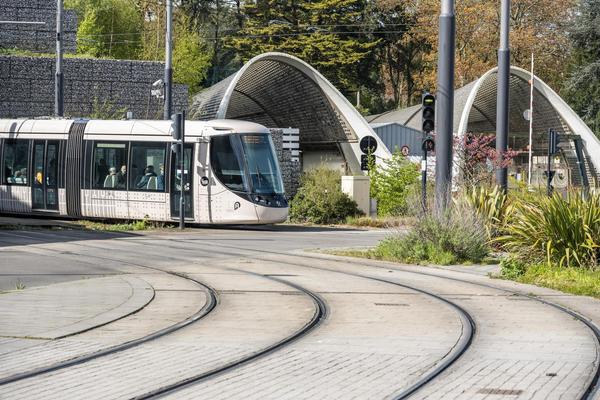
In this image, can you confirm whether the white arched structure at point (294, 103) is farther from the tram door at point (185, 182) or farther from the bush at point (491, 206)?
the bush at point (491, 206)

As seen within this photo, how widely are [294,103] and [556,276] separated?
3699 cm

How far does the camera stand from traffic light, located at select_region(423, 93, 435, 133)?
23.2 meters

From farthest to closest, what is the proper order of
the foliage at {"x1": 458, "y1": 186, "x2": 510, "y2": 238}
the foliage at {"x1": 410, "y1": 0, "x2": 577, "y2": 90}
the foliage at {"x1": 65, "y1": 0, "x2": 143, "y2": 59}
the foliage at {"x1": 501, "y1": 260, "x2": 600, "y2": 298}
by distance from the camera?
1. the foliage at {"x1": 410, "y1": 0, "x2": 577, "y2": 90}
2. the foliage at {"x1": 65, "y1": 0, "x2": 143, "y2": 59}
3. the foliage at {"x1": 458, "y1": 186, "x2": 510, "y2": 238}
4. the foliage at {"x1": 501, "y1": 260, "x2": 600, "y2": 298}

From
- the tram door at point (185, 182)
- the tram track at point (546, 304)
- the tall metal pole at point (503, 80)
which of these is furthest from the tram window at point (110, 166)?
the tall metal pole at point (503, 80)

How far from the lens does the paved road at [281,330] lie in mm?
8742

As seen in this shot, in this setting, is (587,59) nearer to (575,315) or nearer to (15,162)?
(15,162)

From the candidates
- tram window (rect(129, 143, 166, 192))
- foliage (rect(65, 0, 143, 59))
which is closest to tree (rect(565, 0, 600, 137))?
foliage (rect(65, 0, 143, 59))

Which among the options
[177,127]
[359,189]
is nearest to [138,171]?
[177,127]

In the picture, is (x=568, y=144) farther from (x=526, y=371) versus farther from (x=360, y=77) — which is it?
(x=526, y=371)

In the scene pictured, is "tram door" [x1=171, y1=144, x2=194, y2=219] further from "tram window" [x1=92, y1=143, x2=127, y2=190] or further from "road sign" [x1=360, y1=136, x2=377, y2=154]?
"road sign" [x1=360, y1=136, x2=377, y2=154]

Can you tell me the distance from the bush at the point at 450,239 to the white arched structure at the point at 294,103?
80.7 feet

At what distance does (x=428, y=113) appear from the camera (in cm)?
2341

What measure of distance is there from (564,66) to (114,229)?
177 feet

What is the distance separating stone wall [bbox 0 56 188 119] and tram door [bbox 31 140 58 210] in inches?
373
